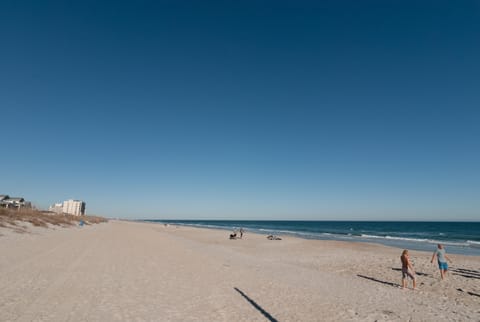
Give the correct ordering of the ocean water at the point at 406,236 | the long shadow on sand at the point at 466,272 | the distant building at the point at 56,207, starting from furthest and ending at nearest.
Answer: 1. the distant building at the point at 56,207
2. the ocean water at the point at 406,236
3. the long shadow on sand at the point at 466,272

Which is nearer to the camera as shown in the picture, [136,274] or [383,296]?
[383,296]

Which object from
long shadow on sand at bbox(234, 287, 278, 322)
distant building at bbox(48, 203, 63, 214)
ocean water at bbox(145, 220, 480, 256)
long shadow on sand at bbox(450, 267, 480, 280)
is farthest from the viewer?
distant building at bbox(48, 203, 63, 214)

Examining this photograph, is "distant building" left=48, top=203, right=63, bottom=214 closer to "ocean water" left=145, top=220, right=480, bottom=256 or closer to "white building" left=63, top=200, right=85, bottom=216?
"white building" left=63, top=200, right=85, bottom=216

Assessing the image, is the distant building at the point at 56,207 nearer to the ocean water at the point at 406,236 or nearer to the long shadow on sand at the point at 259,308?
the ocean water at the point at 406,236

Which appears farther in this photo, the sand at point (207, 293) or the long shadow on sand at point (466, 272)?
the long shadow on sand at point (466, 272)

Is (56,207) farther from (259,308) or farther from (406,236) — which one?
(259,308)

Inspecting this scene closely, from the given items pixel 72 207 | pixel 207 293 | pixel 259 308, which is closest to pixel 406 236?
pixel 207 293

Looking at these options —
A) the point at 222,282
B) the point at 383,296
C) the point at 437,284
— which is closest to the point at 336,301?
the point at 383,296

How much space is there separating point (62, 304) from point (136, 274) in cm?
426

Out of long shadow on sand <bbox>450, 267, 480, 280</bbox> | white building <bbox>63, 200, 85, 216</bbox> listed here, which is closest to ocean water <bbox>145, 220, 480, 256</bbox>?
long shadow on sand <bbox>450, 267, 480, 280</bbox>

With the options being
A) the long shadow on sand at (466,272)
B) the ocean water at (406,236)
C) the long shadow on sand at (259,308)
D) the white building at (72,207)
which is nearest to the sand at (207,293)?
the long shadow on sand at (259,308)

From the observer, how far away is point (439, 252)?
13.8m

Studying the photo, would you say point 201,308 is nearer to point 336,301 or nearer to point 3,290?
point 336,301

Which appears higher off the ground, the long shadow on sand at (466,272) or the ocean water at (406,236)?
the long shadow on sand at (466,272)
